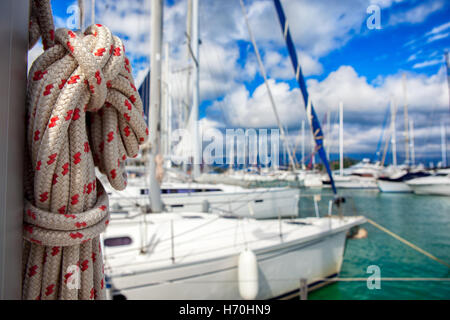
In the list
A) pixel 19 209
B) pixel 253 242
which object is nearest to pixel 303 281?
pixel 253 242

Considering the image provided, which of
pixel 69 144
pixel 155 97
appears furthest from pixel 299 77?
pixel 69 144

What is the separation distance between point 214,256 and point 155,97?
375 cm

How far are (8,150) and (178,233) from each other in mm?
4139

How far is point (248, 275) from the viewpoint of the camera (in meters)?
3.71

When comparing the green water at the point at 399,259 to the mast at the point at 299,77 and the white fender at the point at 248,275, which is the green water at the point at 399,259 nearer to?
the mast at the point at 299,77

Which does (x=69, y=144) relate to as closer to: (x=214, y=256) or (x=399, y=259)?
(x=214, y=256)

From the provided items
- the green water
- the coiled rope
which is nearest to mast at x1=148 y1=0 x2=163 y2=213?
the green water

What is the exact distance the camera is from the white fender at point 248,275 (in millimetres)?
3717

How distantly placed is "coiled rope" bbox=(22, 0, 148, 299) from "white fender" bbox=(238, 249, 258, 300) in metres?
3.19

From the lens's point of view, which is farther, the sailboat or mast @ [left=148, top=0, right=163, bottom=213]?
mast @ [left=148, top=0, right=163, bottom=213]

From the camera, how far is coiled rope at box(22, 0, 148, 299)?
26.6 inches

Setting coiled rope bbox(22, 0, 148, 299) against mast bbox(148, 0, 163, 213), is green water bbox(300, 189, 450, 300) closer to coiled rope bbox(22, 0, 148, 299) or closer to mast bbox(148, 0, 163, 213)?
mast bbox(148, 0, 163, 213)

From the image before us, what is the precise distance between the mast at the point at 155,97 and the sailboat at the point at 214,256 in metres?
0.03
